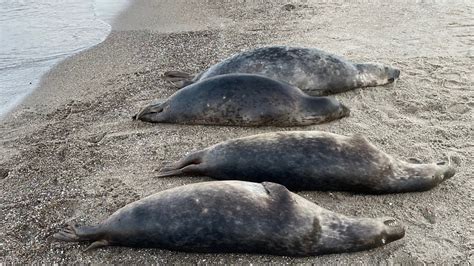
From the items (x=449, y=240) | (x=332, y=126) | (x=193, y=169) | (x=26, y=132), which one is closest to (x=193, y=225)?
(x=193, y=169)

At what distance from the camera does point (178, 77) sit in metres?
6.37

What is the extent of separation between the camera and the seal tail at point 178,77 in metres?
6.19

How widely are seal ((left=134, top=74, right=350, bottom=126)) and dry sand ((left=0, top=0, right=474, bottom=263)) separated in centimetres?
13

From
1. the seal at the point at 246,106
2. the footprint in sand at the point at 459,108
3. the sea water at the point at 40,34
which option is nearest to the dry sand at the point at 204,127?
the footprint in sand at the point at 459,108

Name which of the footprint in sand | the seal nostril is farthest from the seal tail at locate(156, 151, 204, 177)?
the footprint in sand

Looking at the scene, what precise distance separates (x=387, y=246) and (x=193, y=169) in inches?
66.4

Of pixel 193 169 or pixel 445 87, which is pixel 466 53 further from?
pixel 193 169

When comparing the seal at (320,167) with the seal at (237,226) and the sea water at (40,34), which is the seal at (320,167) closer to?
the seal at (237,226)

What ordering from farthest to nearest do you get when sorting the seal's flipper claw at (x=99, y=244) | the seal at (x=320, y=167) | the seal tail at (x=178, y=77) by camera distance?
the seal tail at (x=178, y=77) → the seal at (x=320, y=167) → the seal's flipper claw at (x=99, y=244)

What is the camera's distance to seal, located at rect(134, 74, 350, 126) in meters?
5.10

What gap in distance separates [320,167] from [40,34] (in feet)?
21.9

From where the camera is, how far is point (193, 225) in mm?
3430

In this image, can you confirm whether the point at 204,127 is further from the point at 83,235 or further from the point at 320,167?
the point at 83,235

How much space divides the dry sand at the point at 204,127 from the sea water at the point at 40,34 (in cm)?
35
